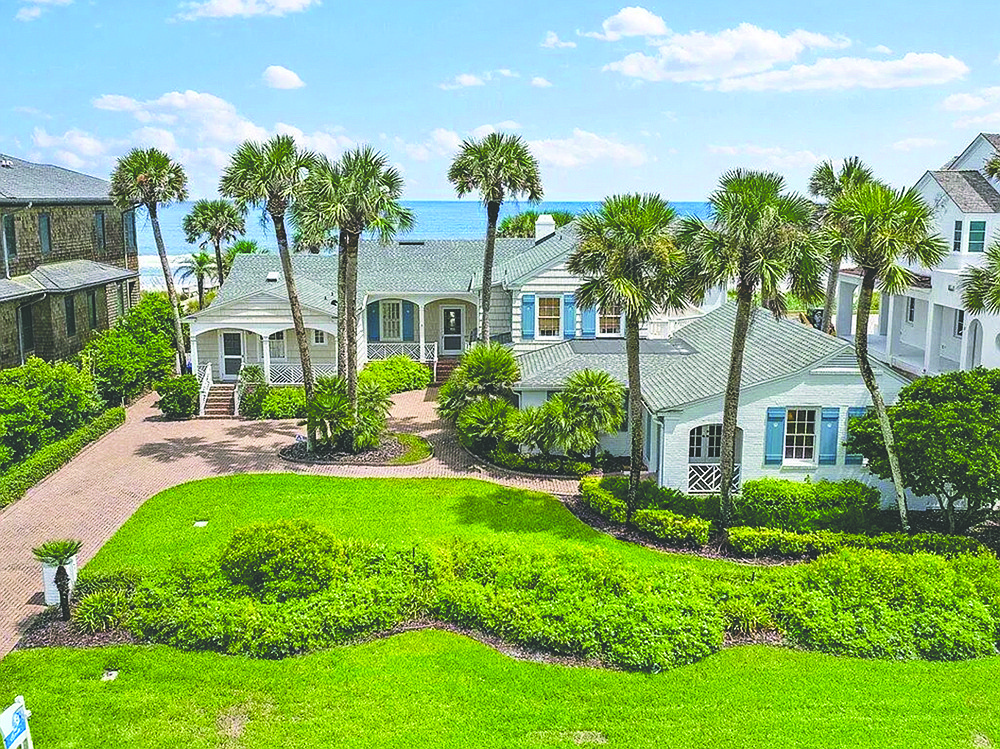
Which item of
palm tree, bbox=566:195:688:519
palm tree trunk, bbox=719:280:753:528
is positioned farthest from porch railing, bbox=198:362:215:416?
palm tree trunk, bbox=719:280:753:528

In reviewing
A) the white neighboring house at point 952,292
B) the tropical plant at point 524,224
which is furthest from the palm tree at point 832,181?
the tropical plant at point 524,224

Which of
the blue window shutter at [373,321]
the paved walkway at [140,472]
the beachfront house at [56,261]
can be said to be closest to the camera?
the paved walkway at [140,472]

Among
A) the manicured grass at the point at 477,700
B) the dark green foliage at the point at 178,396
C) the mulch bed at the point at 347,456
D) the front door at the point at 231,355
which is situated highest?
the front door at the point at 231,355

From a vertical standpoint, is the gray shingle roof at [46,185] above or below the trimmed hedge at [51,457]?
above

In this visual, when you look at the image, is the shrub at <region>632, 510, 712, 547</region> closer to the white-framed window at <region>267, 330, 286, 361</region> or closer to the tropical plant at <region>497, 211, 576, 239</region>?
the white-framed window at <region>267, 330, 286, 361</region>

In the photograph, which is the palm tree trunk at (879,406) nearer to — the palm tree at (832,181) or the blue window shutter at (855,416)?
the blue window shutter at (855,416)

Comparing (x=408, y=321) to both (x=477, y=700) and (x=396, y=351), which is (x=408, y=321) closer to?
(x=396, y=351)

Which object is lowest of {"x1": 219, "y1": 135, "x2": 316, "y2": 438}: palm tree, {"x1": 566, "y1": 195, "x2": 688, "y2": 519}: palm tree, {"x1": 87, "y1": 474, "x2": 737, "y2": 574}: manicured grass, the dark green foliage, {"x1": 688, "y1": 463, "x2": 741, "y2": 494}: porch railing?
{"x1": 87, "y1": 474, "x2": 737, "y2": 574}: manicured grass
